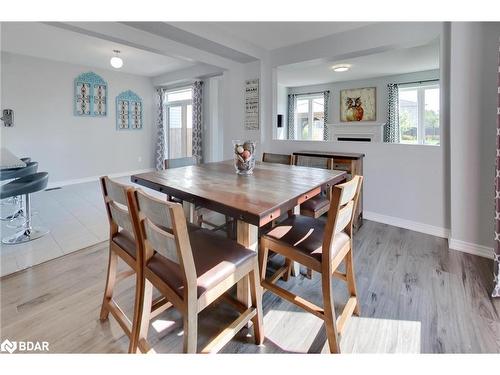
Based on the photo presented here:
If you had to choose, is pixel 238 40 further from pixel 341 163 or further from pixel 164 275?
pixel 164 275

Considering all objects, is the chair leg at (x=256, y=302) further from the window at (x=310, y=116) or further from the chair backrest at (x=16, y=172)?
the window at (x=310, y=116)

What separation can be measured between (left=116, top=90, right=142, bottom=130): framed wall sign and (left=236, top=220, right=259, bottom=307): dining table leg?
5901mm

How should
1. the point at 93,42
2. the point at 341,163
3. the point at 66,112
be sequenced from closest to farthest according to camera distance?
the point at 341,163 → the point at 93,42 → the point at 66,112

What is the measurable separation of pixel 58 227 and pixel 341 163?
3.32 meters

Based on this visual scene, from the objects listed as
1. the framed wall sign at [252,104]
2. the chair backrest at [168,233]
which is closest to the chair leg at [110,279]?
the chair backrest at [168,233]

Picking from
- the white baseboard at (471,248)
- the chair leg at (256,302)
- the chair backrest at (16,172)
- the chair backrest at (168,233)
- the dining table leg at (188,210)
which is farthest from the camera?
the chair backrest at (16,172)

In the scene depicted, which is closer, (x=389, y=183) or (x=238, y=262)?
(x=238, y=262)

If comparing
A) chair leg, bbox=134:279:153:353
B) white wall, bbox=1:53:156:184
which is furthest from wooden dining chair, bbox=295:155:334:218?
white wall, bbox=1:53:156:184

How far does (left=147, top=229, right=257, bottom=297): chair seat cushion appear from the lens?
113 cm

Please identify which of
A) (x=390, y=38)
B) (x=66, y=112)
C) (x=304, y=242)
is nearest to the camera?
(x=304, y=242)

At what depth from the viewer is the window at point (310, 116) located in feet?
25.2

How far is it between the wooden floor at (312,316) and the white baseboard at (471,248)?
96 mm
